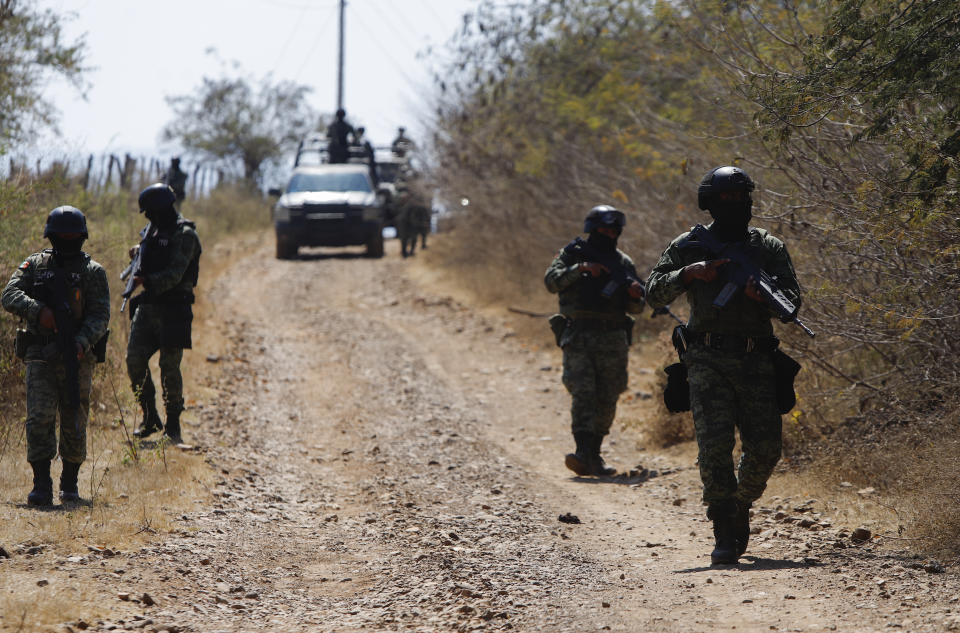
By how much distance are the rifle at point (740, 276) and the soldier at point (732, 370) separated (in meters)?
0.05

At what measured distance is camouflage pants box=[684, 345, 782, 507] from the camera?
5.21 metres

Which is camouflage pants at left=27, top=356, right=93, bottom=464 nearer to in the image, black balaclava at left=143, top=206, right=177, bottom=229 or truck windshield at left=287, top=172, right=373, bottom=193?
black balaclava at left=143, top=206, right=177, bottom=229

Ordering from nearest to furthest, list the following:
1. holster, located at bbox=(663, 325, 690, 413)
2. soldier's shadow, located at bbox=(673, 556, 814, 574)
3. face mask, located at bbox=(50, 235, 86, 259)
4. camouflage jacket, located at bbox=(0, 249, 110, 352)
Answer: soldier's shadow, located at bbox=(673, 556, 814, 574) < holster, located at bbox=(663, 325, 690, 413) < camouflage jacket, located at bbox=(0, 249, 110, 352) < face mask, located at bbox=(50, 235, 86, 259)

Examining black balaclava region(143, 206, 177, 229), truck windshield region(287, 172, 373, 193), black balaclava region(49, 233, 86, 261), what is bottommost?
black balaclava region(49, 233, 86, 261)

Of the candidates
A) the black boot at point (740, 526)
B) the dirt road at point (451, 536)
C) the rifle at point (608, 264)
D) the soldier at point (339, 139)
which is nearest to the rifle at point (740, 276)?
the black boot at point (740, 526)

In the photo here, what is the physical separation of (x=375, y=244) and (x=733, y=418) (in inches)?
695

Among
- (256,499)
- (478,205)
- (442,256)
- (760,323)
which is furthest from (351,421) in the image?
(442,256)

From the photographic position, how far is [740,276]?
5.08m

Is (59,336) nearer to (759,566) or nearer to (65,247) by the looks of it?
(65,247)

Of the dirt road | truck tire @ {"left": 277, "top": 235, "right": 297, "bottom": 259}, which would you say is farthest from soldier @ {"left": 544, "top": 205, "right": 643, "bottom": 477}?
truck tire @ {"left": 277, "top": 235, "right": 297, "bottom": 259}

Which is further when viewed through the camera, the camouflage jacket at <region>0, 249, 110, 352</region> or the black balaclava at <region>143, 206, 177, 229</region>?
the black balaclava at <region>143, 206, 177, 229</region>

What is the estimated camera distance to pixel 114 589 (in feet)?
15.7

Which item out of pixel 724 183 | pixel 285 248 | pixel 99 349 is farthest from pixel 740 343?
pixel 285 248

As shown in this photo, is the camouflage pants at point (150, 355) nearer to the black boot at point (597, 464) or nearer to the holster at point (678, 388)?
the black boot at point (597, 464)
